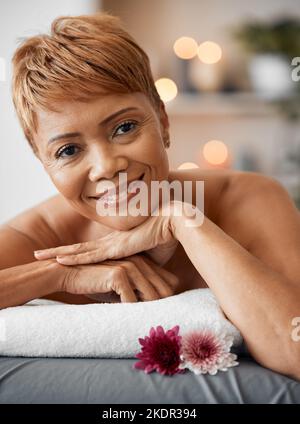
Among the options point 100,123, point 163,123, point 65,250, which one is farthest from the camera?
point 163,123

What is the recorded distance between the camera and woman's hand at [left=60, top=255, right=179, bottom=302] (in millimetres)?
1152

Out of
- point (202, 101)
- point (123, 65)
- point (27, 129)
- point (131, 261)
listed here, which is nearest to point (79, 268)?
point (131, 261)

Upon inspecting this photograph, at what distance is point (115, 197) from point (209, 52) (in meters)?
2.61

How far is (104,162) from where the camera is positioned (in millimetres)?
1097

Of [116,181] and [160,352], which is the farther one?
[116,181]

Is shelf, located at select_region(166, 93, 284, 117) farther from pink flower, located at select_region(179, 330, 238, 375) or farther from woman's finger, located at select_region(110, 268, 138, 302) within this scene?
pink flower, located at select_region(179, 330, 238, 375)

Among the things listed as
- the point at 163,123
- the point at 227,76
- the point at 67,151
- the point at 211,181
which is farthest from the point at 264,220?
the point at 227,76

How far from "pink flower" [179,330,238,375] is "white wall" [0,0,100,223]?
179cm

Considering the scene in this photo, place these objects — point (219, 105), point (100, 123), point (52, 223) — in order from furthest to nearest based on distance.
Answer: point (219, 105) → point (52, 223) → point (100, 123)

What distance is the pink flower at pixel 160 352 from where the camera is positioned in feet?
2.97

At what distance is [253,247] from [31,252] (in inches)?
19.2

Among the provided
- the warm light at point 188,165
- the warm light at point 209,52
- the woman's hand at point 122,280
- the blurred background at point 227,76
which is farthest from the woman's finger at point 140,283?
the warm light at point 209,52

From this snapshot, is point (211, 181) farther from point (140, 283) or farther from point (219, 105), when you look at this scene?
point (219, 105)

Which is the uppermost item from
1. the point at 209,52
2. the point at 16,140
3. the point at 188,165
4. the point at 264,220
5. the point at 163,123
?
the point at 209,52
